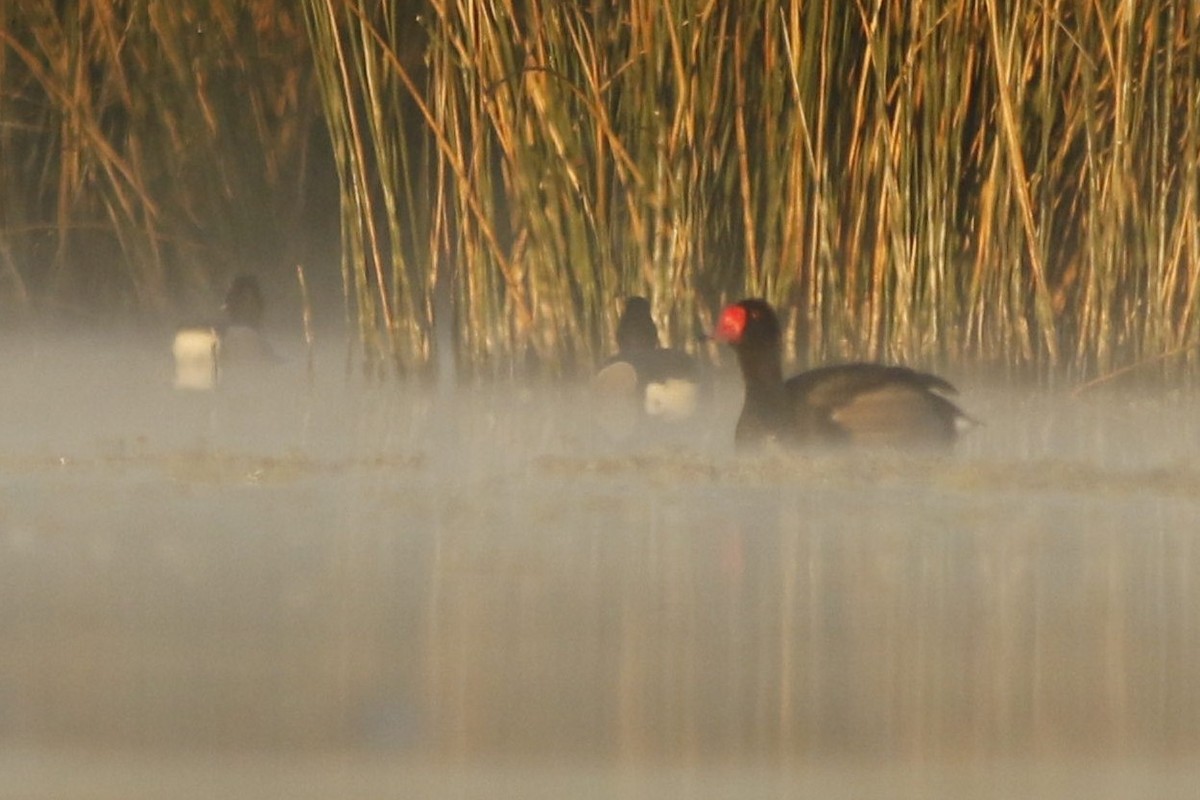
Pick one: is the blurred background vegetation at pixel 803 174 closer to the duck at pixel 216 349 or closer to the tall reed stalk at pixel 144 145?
the duck at pixel 216 349

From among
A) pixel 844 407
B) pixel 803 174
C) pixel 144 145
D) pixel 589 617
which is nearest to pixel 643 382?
pixel 844 407

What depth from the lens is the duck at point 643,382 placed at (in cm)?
540

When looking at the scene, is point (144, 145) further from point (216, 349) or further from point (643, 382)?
point (643, 382)

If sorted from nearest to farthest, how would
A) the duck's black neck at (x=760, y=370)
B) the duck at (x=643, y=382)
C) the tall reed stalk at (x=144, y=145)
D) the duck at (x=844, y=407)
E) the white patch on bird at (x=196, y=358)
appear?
the duck at (x=844, y=407), the duck's black neck at (x=760, y=370), the duck at (x=643, y=382), the white patch on bird at (x=196, y=358), the tall reed stalk at (x=144, y=145)

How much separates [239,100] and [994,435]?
12.4 feet

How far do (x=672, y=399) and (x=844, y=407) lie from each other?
0.73 meters

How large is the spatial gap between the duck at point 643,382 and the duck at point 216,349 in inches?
56.2

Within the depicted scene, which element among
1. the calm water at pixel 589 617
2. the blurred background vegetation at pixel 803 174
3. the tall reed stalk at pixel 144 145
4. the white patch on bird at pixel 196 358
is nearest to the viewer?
Answer: the calm water at pixel 589 617

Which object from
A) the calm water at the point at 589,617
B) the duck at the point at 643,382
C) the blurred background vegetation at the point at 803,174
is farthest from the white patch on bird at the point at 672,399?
the blurred background vegetation at the point at 803,174

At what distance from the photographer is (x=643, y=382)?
5.45 m

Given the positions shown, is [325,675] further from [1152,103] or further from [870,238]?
[1152,103]

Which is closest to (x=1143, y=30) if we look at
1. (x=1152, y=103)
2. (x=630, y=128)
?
(x=1152, y=103)

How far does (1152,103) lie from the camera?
6.11 m

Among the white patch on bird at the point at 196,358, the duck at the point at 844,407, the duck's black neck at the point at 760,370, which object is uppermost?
the white patch on bird at the point at 196,358
